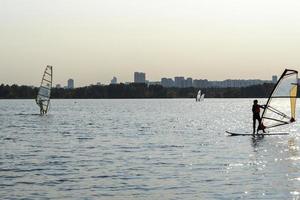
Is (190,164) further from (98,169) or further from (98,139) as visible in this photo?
(98,139)

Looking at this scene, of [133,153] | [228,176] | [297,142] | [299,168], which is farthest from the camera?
[297,142]

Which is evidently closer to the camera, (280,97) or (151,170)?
(151,170)

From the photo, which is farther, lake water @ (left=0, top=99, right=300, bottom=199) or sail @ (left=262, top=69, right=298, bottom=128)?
sail @ (left=262, top=69, right=298, bottom=128)

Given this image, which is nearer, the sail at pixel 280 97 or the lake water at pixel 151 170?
the lake water at pixel 151 170

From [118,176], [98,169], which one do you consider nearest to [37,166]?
[98,169]

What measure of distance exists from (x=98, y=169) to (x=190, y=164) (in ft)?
10.9

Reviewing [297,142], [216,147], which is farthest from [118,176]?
[297,142]

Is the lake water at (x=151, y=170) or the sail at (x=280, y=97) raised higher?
the sail at (x=280, y=97)

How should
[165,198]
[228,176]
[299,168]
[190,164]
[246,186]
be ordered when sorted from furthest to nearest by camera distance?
[190,164] < [299,168] < [228,176] < [246,186] < [165,198]

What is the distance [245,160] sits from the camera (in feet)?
75.0

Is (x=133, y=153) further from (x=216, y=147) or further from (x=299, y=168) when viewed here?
(x=299, y=168)

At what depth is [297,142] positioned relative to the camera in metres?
31.6

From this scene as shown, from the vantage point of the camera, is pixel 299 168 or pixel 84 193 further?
pixel 299 168

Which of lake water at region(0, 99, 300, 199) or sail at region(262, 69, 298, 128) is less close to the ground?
sail at region(262, 69, 298, 128)
